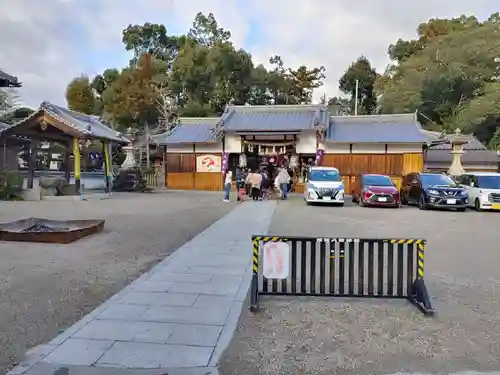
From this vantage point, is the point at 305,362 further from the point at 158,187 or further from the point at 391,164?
the point at 158,187

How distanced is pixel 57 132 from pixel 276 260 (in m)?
18.5

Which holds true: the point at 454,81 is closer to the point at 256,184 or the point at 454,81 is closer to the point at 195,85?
the point at 195,85

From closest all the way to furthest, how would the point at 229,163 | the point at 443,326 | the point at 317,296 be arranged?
the point at 443,326, the point at 317,296, the point at 229,163

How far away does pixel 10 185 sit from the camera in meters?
20.1

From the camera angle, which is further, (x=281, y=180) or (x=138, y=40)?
(x=138, y=40)

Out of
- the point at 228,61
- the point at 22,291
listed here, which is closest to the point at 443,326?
the point at 22,291

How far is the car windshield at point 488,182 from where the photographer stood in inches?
754

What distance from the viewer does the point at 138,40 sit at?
5400cm

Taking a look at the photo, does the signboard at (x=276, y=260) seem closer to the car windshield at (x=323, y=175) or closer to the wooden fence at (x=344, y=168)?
the car windshield at (x=323, y=175)

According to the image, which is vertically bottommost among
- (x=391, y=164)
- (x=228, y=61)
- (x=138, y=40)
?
(x=391, y=164)

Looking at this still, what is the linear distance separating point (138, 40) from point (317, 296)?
5331 centimetres

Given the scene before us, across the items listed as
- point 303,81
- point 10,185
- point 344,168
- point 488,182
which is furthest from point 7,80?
point 303,81

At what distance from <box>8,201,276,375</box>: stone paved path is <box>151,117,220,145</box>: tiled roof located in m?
21.9

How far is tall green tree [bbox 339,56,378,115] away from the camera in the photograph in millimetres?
54312
